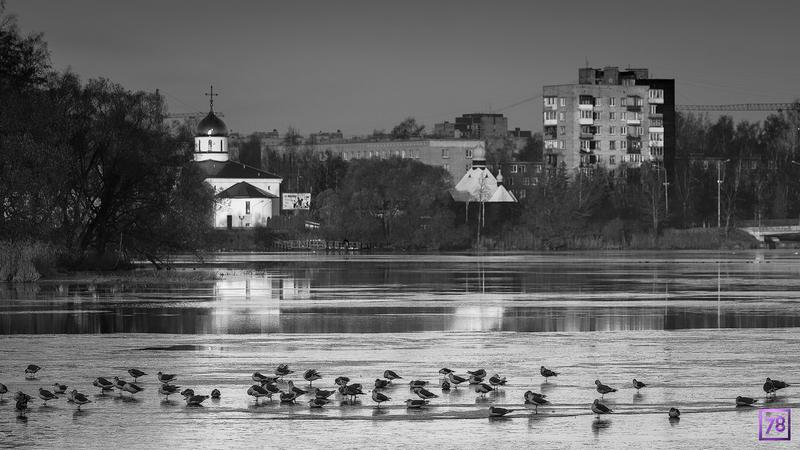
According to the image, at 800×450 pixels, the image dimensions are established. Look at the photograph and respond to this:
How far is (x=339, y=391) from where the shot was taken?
21406mm

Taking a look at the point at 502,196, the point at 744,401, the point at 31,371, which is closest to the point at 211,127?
the point at 502,196

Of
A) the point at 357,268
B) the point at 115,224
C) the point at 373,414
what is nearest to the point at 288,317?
the point at 373,414

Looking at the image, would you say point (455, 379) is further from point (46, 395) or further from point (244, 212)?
point (244, 212)

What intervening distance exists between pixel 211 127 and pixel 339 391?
163081mm

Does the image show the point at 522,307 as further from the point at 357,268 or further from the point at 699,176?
the point at 699,176

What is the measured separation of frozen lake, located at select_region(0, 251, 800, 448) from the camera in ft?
62.1

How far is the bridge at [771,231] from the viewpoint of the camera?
14488 centimetres

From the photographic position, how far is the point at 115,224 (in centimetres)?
6588

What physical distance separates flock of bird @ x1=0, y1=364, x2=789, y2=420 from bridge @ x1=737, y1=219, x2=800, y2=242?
4974 inches

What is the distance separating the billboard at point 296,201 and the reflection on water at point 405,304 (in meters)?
116

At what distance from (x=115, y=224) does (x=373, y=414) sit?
47.3 metres

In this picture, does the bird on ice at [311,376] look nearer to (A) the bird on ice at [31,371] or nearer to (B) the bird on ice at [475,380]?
(B) the bird on ice at [475,380]

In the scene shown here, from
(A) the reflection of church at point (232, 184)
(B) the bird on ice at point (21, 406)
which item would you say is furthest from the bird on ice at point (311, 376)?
(A) the reflection of church at point (232, 184)

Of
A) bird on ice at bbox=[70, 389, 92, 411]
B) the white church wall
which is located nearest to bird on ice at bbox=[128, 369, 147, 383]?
bird on ice at bbox=[70, 389, 92, 411]
